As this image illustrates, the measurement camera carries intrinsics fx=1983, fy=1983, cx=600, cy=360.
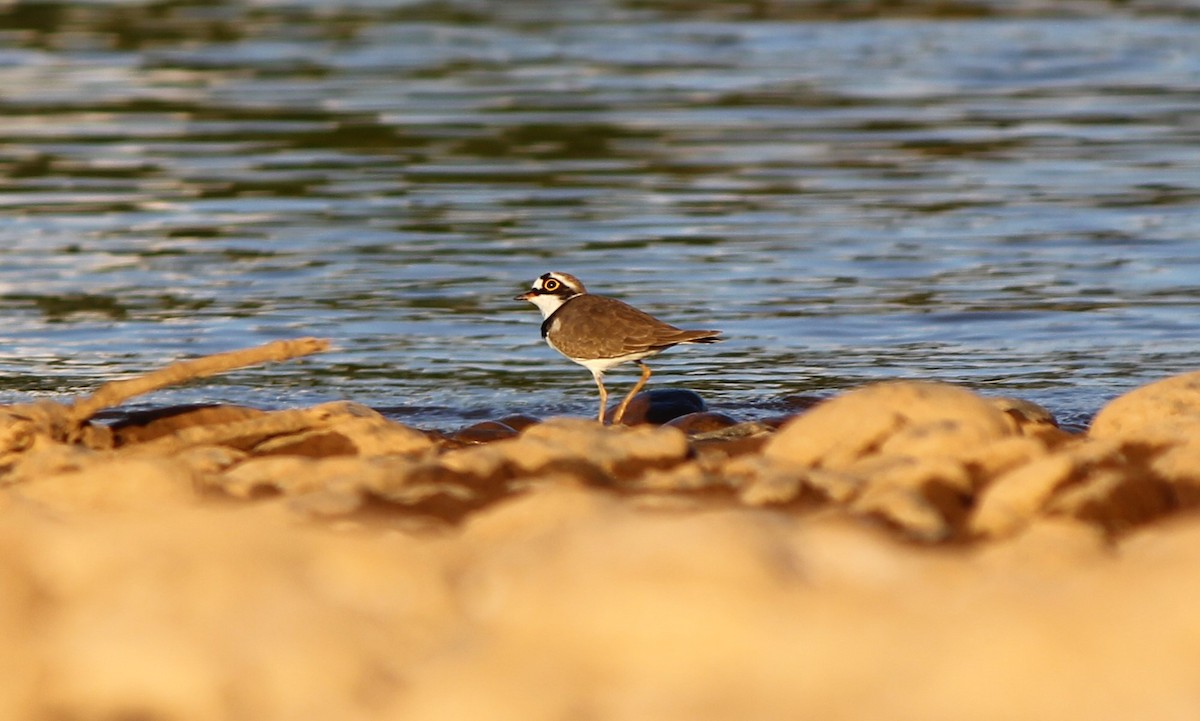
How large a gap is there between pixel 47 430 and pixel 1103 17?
73.2 ft

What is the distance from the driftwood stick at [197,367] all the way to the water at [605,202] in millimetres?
2816

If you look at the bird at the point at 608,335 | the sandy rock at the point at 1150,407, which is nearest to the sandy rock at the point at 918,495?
the sandy rock at the point at 1150,407

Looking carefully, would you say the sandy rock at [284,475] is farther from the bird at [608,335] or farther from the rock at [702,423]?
the bird at [608,335]

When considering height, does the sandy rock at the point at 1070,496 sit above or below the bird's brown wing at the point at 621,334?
above

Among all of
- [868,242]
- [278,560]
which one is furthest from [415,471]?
[868,242]

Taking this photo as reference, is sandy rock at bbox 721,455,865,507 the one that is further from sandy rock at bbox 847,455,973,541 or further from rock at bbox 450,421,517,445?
rock at bbox 450,421,517,445

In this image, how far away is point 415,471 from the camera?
5238 mm

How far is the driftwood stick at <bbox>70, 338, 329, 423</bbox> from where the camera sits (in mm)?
6168

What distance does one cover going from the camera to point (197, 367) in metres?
6.32

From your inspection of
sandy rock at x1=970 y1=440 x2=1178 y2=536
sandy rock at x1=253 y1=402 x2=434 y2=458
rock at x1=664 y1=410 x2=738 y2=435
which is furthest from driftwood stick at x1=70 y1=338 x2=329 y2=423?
sandy rock at x1=970 y1=440 x2=1178 y2=536

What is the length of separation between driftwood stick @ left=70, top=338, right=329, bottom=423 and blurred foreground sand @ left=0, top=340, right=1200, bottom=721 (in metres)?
0.86

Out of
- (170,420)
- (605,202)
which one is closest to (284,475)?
(170,420)

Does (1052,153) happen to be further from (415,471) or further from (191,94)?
(415,471)

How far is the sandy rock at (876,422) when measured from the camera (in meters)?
5.50
